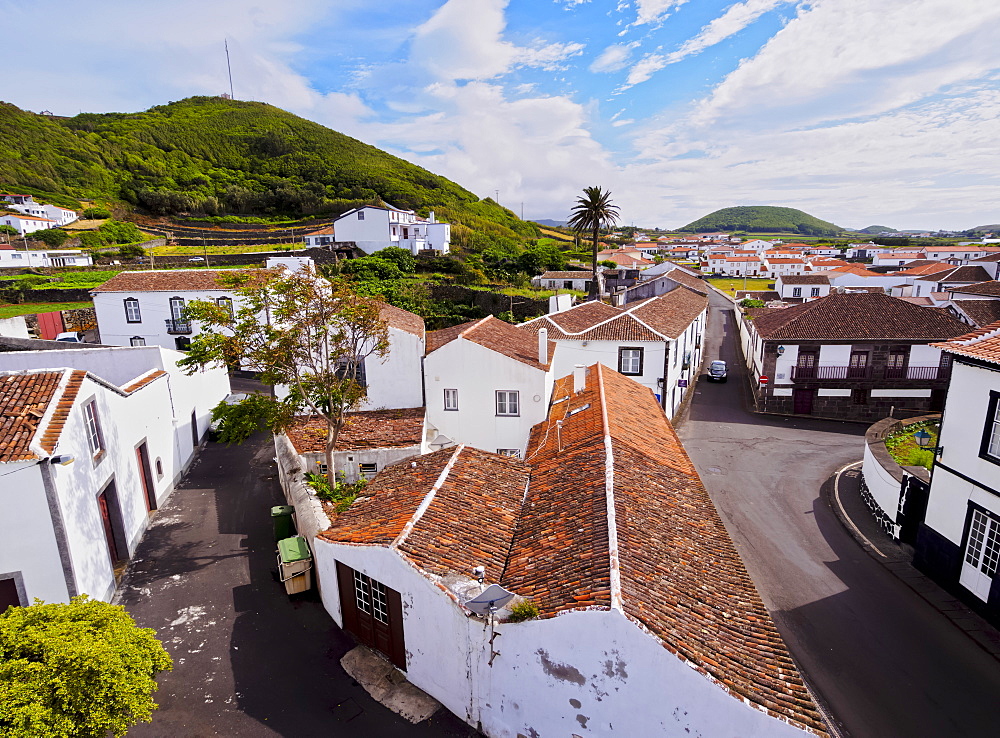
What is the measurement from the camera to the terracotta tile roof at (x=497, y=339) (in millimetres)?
21062

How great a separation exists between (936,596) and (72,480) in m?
22.7

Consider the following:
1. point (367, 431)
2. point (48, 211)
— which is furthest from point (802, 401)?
point (48, 211)

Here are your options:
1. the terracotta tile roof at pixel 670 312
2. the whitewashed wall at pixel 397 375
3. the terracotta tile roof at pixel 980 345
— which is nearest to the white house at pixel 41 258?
the whitewashed wall at pixel 397 375

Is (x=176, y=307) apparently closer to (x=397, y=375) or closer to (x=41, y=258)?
(x=397, y=375)

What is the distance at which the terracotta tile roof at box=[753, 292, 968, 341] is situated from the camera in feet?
100

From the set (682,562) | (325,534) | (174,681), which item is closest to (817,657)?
Result: (682,562)

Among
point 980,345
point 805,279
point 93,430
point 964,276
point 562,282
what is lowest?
point 93,430

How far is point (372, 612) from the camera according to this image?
1188 centimetres

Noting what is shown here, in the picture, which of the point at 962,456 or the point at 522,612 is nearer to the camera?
the point at 522,612

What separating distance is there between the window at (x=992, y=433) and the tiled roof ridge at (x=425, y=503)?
46.4 feet

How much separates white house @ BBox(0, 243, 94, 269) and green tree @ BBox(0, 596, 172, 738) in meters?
70.9

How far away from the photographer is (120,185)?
9500cm

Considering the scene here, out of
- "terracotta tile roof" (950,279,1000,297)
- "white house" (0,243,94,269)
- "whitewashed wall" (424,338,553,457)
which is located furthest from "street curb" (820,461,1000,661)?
"white house" (0,243,94,269)

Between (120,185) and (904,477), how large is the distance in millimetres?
117092
